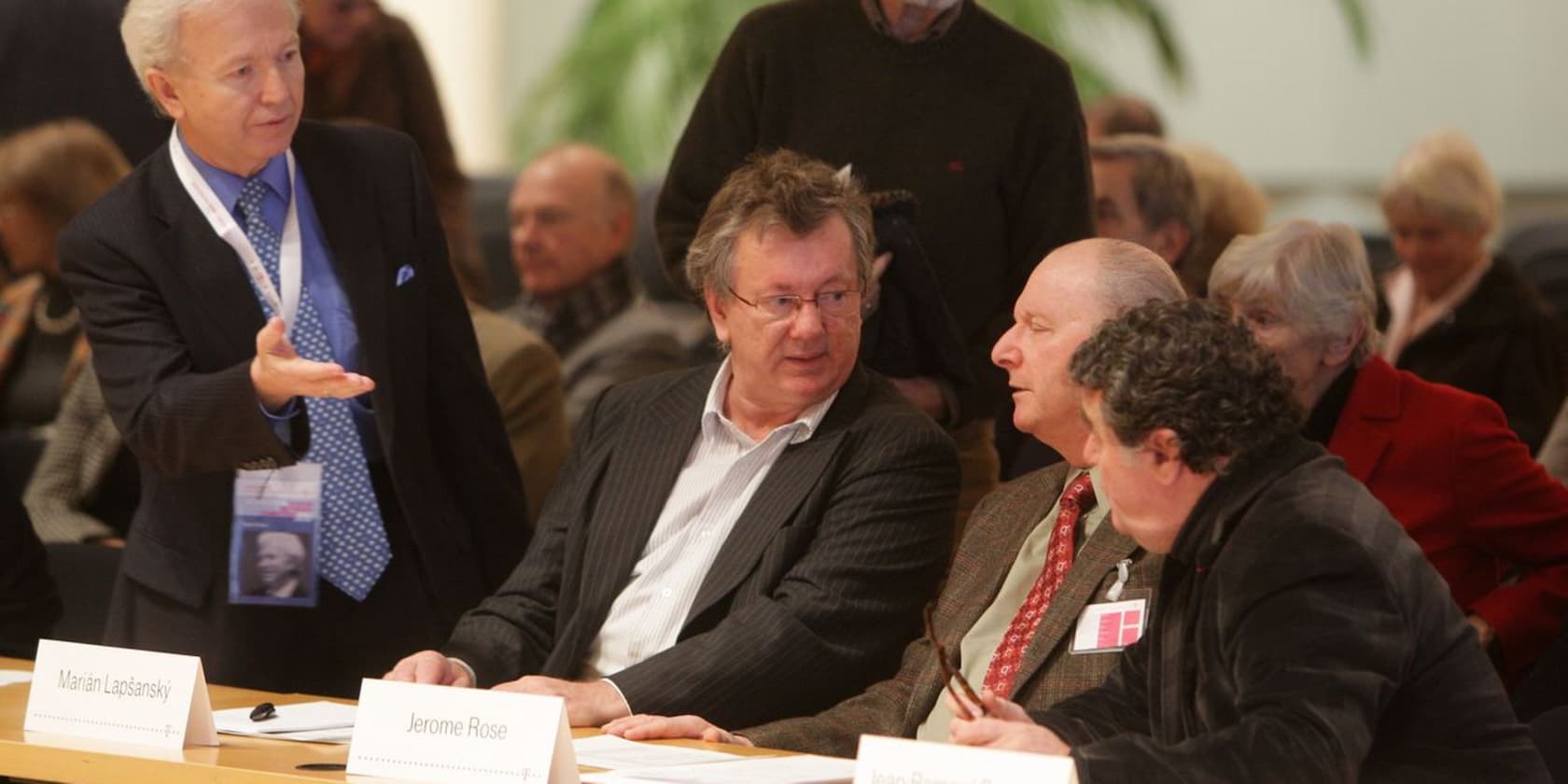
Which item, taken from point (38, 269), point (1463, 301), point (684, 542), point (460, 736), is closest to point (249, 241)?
point (684, 542)

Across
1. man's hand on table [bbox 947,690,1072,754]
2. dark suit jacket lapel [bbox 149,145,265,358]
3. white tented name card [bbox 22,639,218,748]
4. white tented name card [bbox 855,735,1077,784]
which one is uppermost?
dark suit jacket lapel [bbox 149,145,265,358]

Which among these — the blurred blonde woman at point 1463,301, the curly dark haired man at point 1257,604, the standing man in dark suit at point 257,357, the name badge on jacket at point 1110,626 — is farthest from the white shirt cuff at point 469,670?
the blurred blonde woman at point 1463,301

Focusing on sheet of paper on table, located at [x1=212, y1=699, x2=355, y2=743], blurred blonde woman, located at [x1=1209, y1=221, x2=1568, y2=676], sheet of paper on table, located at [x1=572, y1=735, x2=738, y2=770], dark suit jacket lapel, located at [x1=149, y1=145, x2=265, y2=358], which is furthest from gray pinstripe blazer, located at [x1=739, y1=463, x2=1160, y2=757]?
dark suit jacket lapel, located at [x1=149, y1=145, x2=265, y2=358]

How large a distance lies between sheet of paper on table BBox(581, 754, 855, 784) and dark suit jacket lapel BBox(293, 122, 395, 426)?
1.00 m

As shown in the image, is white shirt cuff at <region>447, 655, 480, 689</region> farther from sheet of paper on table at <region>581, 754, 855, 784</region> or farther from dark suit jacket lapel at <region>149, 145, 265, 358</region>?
sheet of paper on table at <region>581, 754, 855, 784</region>

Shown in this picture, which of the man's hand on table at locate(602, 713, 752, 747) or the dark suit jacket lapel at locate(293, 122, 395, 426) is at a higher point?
the dark suit jacket lapel at locate(293, 122, 395, 426)

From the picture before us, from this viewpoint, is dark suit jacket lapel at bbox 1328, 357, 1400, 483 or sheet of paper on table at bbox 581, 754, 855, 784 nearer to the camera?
sheet of paper on table at bbox 581, 754, 855, 784

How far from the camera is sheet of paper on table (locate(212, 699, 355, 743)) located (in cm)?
246

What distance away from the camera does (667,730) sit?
2551 millimetres

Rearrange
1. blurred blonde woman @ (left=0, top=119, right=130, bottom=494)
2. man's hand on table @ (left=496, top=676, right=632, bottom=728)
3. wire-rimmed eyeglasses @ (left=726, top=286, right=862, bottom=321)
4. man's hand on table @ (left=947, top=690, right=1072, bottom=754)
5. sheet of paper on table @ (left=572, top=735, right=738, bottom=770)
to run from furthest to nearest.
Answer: blurred blonde woman @ (left=0, top=119, right=130, bottom=494), wire-rimmed eyeglasses @ (left=726, top=286, right=862, bottom=321), man's hand on table @ (left=496, top=676, right=632, bottom=728), sheet of paper on table @ (left=572, top=735, right=738, bottom=770), man's hand on table @ (left=947, top=690, right=1072, bottom=754)

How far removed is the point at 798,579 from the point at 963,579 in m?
0.24

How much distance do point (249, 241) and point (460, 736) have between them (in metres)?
1.14

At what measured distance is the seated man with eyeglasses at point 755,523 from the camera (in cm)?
283

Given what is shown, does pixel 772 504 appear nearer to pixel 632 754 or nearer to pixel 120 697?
pixel 632 754
